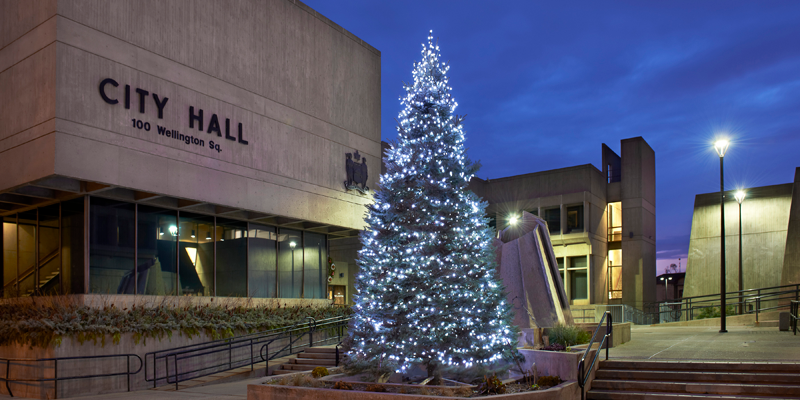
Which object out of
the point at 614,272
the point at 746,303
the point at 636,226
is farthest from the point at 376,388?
the point at 614,272

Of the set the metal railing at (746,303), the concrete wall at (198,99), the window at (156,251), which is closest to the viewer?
the concrete wall at (198,99)

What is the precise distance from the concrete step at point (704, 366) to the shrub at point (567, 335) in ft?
6.17

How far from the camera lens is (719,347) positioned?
14.1 metres

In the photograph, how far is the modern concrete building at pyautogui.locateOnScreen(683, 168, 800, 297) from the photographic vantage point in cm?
3603

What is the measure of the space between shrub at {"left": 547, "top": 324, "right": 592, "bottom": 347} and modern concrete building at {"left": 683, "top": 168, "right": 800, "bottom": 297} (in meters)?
25.6

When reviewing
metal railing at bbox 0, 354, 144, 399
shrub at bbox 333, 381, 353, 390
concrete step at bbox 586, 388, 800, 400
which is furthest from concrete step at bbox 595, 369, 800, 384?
metal railing at bbox 0, 354, 144, 399

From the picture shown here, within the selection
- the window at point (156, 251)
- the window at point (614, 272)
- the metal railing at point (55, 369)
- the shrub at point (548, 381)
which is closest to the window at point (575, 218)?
the window at point (614, 272)

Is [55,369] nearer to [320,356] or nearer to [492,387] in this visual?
[320,356]

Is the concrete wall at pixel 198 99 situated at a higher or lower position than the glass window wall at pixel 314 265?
higher

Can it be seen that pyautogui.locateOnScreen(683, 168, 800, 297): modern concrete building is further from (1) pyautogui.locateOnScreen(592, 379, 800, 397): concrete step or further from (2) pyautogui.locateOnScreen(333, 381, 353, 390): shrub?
(2) pyautogui.locateOnScreen(333, 381, 353, 390): shrub

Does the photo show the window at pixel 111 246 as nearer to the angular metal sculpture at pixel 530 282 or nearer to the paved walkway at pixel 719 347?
the angular metal sculpture at pixel 530 282

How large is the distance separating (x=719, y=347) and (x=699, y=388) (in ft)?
14.9

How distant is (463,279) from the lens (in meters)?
10.8

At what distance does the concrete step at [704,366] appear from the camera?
10547 millimetres
